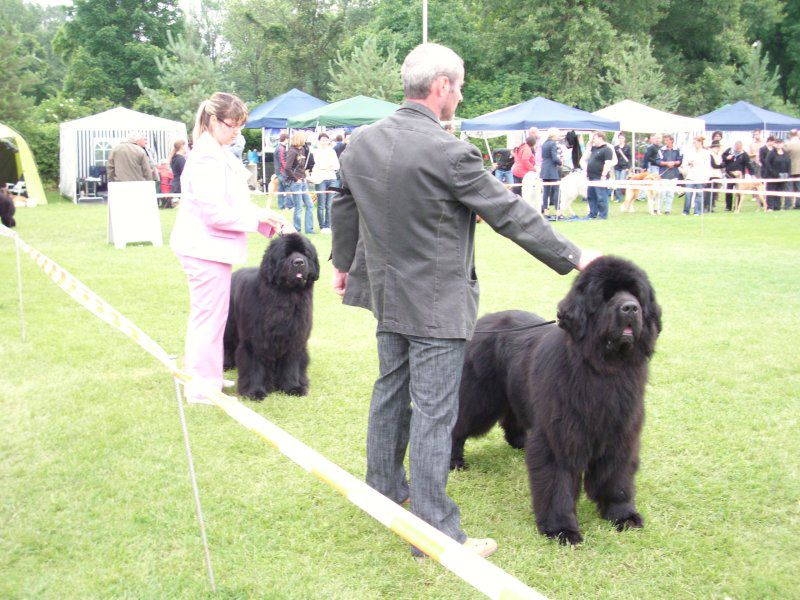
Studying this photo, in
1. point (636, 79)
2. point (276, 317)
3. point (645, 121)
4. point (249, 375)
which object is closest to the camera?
point (276, 317)

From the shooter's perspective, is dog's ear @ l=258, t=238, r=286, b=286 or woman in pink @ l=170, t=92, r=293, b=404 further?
dog's ear @ l=258, t=238, r=286, b=286

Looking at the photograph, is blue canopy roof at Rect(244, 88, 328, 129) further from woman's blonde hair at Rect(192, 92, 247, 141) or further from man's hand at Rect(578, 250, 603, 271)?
man's hand at Rect(578, 250, 603, 271)

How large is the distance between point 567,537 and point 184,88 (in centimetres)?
→ 3760

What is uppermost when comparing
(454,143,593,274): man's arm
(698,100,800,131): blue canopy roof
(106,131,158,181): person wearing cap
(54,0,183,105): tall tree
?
(54,0,183,105): tall tree

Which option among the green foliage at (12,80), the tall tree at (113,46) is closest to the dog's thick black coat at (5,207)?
the green foliage at (12,80)

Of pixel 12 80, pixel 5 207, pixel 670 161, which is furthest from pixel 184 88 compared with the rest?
pixel 670 161

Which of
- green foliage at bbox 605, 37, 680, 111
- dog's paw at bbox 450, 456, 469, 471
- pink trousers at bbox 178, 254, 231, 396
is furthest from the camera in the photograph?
green foliage at bbox 605, 37, 680, 111

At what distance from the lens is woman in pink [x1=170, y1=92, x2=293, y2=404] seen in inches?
207

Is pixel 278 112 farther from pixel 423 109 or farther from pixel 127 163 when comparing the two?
pixel 423 109

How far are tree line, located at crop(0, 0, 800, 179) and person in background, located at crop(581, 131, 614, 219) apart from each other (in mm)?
18234

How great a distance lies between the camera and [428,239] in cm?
335

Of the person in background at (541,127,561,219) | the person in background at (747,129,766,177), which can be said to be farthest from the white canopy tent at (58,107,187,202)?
the person in background at (747,129,766,177)

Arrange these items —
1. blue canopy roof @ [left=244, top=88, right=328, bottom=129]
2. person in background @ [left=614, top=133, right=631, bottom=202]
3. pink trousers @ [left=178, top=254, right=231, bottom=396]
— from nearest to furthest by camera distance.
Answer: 1. pink trousers @ [left=178, top=254, right=231, bottom=396]
2. person in background @ [left=614, top=133, right=631, bottom=202]
3. blue canopy roof @ [left=244, top=88, right=328, bottom=129]

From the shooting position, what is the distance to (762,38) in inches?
1970
